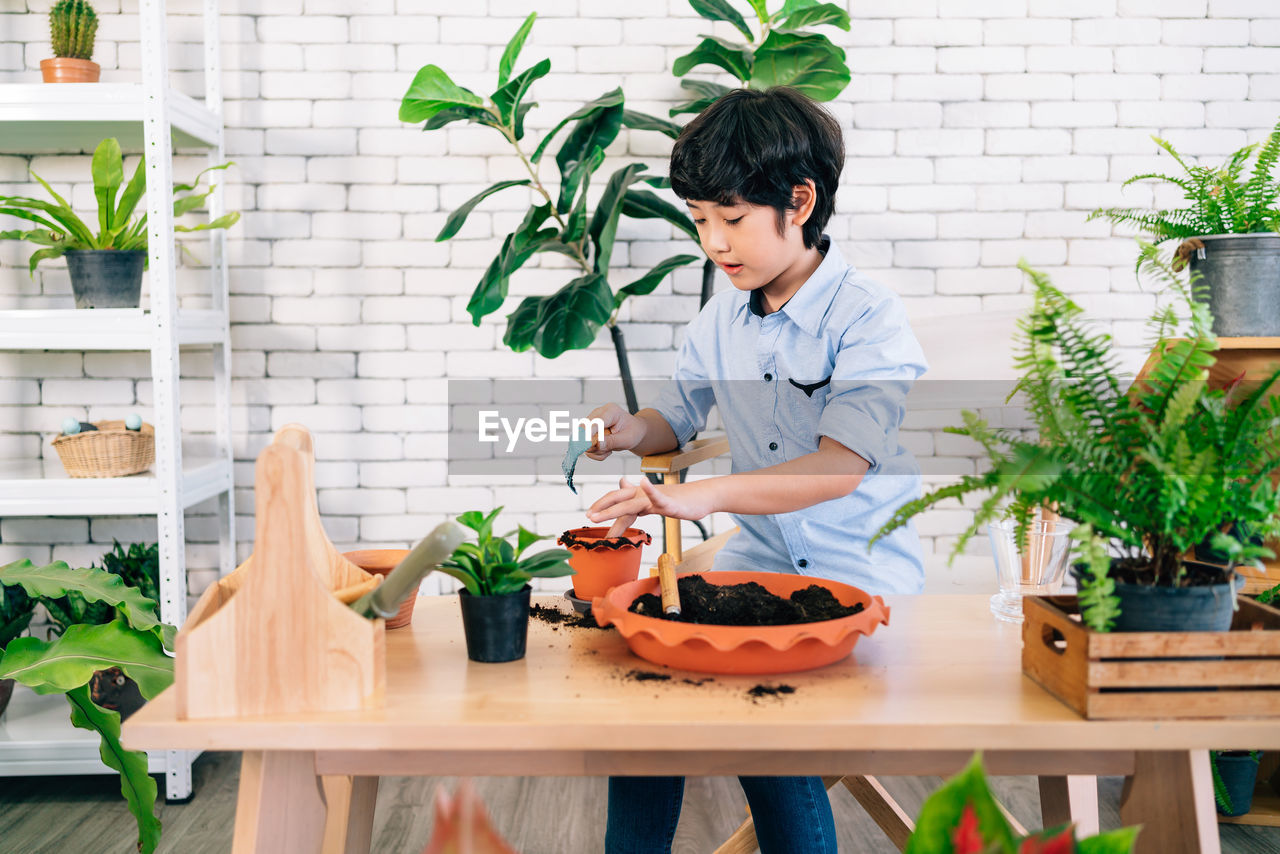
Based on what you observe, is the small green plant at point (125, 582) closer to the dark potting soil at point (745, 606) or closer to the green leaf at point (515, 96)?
the green leaf at point (515, 96)

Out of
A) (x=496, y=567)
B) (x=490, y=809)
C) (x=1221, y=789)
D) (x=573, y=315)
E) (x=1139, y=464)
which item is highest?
(x=573, y=315)

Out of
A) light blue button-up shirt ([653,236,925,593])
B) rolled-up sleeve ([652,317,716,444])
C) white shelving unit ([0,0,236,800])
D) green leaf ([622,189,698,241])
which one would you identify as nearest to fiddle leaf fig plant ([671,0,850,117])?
green leaf ([622,189,698,241])

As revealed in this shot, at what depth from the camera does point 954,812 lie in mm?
438

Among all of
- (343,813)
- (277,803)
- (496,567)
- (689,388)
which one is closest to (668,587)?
(496,567)

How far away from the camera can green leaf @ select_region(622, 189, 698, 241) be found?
233 centimetres

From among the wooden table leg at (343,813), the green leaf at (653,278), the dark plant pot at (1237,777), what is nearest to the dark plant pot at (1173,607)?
the wooden table leg at (343,813)

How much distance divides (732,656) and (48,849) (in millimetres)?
1811

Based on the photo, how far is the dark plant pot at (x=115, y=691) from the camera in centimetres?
224

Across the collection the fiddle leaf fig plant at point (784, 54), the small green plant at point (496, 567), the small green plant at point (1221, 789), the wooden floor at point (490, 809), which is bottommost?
the wooden floor at point (490, 809)

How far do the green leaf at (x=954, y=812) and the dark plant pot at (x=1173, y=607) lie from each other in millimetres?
475

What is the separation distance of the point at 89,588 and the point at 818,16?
6.63 ft

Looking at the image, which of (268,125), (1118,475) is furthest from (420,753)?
(268,125)

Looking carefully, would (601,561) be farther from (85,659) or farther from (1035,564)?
(85,659)

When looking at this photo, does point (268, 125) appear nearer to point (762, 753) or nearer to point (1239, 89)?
point (762, 753)
